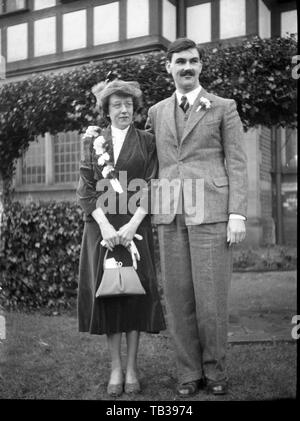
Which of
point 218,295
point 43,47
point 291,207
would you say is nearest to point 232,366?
point 218,295

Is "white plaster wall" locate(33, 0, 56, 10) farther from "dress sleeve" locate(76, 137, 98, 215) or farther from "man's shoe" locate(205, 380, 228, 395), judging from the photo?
"man's shoe" locate(205, 380, 228, 395)

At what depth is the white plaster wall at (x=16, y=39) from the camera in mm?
3539

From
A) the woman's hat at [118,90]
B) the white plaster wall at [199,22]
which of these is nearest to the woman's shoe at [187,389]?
the woman's hat at [118,90]

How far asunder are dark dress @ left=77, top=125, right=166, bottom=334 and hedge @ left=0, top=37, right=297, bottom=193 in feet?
4.66

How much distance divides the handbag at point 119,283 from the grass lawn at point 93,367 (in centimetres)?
62

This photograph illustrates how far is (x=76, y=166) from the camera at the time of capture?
5.68 metres

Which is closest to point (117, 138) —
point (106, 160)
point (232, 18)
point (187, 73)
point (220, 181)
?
point (106, 160)

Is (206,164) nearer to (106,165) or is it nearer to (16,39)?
(106,165)

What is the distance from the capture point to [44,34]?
370 centimetres

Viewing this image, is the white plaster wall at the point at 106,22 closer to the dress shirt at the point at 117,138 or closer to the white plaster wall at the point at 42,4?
the white plaster wall at the point at 42,4

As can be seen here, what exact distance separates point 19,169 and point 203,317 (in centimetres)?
322

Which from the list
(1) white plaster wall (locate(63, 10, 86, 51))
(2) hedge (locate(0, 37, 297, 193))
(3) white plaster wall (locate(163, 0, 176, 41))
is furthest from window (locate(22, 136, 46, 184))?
(3) white plaster wall (locate(163, 0, 176, 41))

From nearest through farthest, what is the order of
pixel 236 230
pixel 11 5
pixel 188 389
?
pixel 236 230
pixel 188 389
pixel 11 5

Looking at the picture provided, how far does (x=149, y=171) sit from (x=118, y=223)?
1.16 ft
